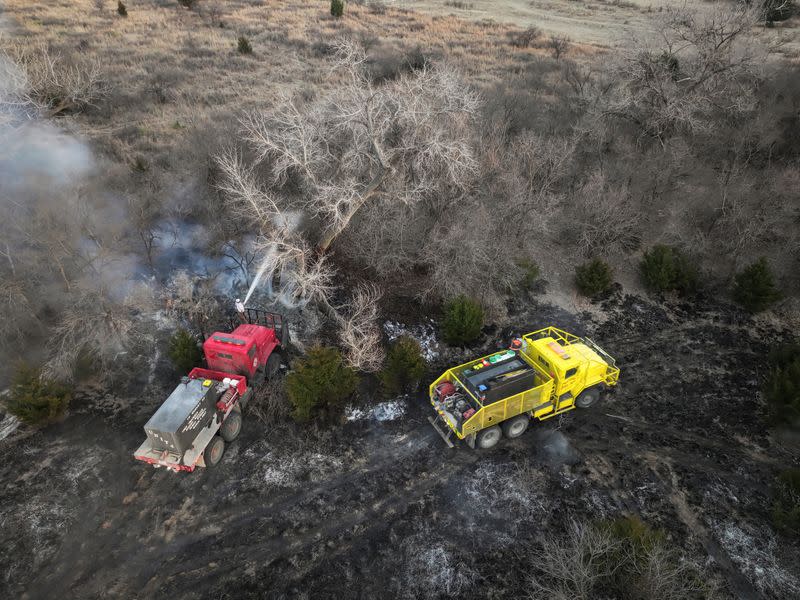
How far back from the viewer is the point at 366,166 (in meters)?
17.9

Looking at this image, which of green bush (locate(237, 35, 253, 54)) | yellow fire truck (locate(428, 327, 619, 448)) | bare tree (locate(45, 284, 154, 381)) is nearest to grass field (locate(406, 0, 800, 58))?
green bush (locate(237, 35, 253, 54))

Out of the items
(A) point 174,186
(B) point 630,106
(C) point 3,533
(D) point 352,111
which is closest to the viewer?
(C) point 3,533

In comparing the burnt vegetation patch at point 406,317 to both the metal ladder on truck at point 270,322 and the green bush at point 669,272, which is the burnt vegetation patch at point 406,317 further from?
the metal ladder on truck at point 270,322

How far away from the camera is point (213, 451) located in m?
11.7

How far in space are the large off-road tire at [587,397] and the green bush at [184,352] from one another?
35.8ft

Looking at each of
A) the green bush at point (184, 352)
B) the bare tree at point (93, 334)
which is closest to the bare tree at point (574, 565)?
the green bush at point (184, 352)

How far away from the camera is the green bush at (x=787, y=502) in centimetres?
1045

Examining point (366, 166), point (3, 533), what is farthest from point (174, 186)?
point (3, 533)

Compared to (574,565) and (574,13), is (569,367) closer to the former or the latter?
(574,565)

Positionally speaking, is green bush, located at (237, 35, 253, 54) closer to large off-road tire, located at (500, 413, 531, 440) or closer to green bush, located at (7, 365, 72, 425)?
green bush, located at (7, 365, 72, 425)

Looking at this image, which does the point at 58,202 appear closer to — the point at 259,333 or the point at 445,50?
the point at 259,333

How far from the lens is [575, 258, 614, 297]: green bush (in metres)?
18.2

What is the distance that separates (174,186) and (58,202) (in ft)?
15.3

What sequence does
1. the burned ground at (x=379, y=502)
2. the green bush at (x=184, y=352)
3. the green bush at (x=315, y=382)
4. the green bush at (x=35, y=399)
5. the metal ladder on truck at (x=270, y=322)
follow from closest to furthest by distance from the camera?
the burned ground at (x=379, y=502) < the green bush at (x=35, y=399) < the green bush at (x=315, y=382) < the green bush at (x=184, y=352) < the metal ladder on truck at (x=270, y=322)
